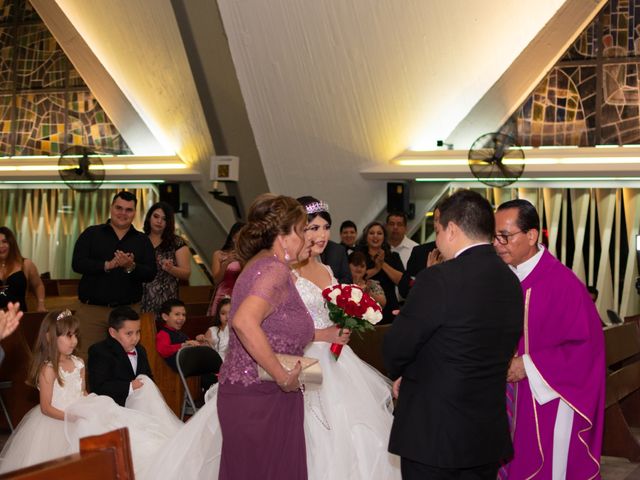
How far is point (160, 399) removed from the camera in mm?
6332

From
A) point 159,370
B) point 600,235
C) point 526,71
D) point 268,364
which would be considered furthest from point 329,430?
point 526,71

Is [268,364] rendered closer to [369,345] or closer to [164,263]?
[369,345]

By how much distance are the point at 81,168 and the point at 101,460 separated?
464 inches

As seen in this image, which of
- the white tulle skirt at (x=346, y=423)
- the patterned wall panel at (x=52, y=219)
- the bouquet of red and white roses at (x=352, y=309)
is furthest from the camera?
the patterned wall panel at (x=52, y=219)

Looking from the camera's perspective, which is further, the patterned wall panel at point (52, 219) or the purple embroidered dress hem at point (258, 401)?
the patterned wall panel at point (52, 219)

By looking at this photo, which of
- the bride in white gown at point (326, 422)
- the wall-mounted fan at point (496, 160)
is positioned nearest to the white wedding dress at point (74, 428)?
the bride in white gown at point (326, 422)

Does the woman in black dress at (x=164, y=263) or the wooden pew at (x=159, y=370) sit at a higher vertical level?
→ the woman in black dress at (x=164, y=263)

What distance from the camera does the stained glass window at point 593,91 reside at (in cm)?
1264

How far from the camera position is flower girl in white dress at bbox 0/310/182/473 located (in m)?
5.72

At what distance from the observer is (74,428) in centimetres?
571

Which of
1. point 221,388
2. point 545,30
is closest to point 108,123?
point 545,30

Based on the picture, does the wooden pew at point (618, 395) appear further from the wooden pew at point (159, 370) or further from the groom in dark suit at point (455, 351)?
the groom in dark suit at point (455, 351)

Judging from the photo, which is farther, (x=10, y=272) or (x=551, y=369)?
(x=10, y=272)

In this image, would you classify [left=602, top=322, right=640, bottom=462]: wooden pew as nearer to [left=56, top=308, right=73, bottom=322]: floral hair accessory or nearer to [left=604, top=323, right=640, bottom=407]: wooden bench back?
[left=604, top=323, right=640, bottom=407]: wooden bench back
